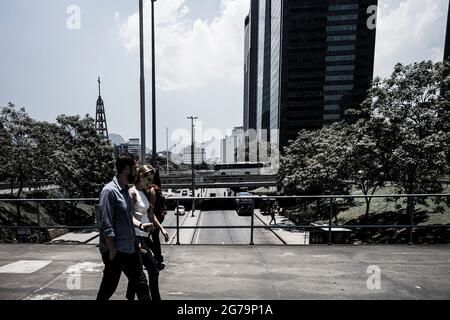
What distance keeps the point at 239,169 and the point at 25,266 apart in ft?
193

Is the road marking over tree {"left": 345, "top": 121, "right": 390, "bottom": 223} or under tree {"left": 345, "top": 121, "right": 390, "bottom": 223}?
under

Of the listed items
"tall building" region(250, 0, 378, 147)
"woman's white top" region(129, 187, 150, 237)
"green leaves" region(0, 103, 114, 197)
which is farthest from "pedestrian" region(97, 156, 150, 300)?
"tall building" region(250, 0, 378, 147)

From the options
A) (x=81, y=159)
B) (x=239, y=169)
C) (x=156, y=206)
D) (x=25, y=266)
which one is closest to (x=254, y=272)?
(x=156, y=206)

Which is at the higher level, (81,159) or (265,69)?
(265,69)

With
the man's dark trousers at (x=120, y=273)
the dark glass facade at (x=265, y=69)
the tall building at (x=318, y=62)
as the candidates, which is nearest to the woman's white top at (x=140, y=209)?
the man's dark trousers at (x=120, y=273)

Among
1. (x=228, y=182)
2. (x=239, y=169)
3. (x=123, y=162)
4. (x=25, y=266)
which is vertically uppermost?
(x=123, y=162)

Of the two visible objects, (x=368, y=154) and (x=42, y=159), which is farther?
(x=42, y=159)

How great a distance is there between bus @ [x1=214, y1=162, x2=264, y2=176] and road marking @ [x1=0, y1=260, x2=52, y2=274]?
56.8 metres

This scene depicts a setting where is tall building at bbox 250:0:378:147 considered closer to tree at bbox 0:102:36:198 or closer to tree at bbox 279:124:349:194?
tree at bbox 279:124:349:194

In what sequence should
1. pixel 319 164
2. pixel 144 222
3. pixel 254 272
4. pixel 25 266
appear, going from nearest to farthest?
1. pixel 144 222
2. pixel 254 272
3. pixel 25 266
4. pixel 319 164

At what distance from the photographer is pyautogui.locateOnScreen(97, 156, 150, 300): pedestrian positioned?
305cm

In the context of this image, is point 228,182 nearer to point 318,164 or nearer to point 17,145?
point 318,164

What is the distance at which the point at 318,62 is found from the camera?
110 meters
